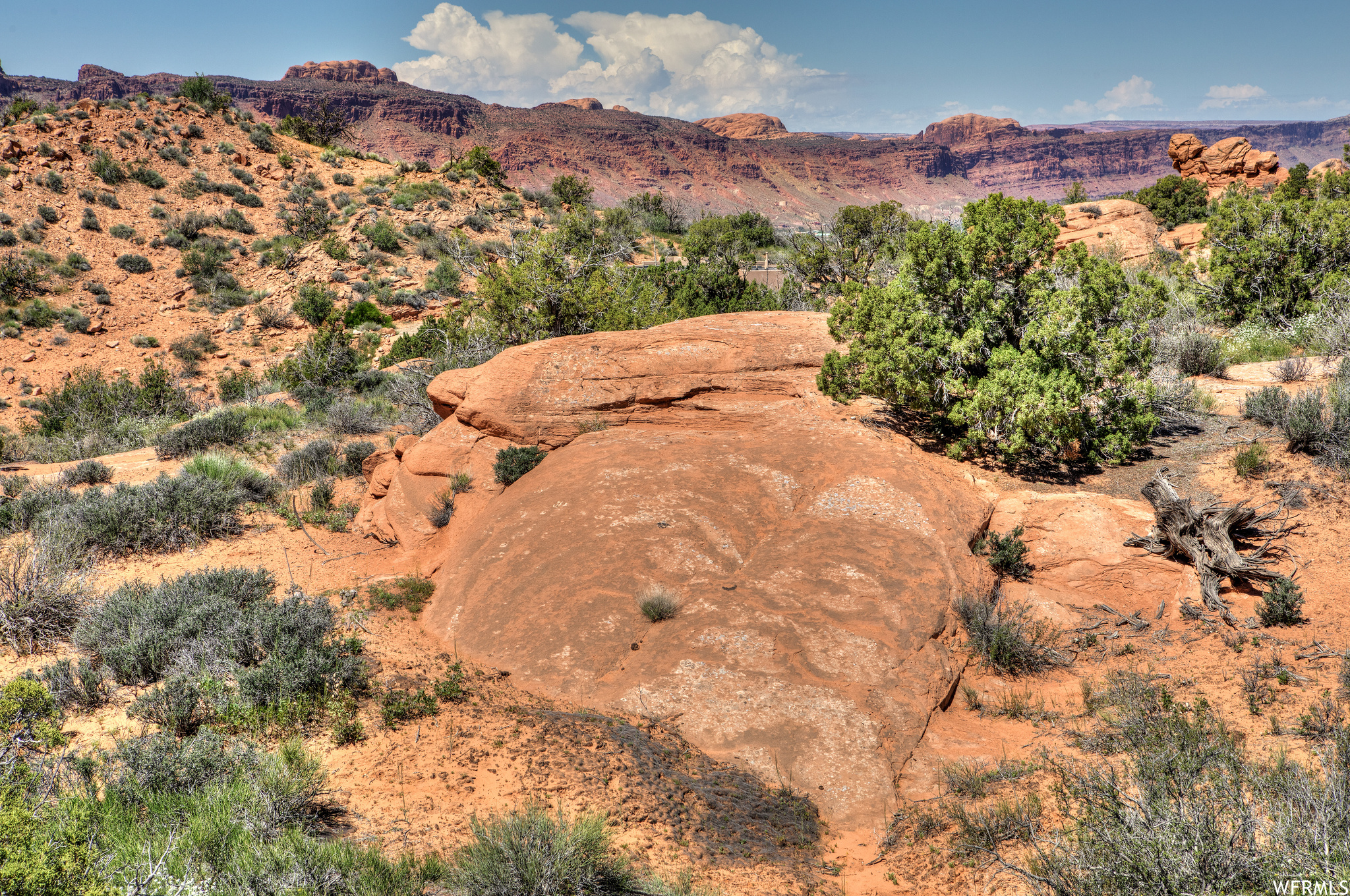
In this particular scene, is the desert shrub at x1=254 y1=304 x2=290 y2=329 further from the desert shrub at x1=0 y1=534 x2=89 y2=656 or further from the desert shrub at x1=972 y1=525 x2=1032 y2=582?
the desert shrub at x1=972 y1=525 x2=1032 y2=582

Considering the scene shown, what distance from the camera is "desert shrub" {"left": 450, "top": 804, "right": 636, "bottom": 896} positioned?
11.2 ft

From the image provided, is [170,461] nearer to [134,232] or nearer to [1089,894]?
[1089,894]

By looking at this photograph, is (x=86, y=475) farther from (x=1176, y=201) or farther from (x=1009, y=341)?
(x=1176, y=201)

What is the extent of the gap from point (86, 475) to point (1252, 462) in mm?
16576

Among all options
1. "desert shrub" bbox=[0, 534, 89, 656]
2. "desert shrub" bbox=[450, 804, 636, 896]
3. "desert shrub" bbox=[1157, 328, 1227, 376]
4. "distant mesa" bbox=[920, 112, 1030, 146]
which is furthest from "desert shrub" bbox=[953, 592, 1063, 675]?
"distant mesa" bbox=[920, 112, 1030, 146]

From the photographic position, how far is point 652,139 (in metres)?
110

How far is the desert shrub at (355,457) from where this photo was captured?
1148cm

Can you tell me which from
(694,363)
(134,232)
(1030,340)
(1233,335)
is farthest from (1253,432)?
(134,232)

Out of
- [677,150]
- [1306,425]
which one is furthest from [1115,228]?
[677,150]

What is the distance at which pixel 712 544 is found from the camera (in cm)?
693

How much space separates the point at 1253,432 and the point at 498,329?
13.1 metres

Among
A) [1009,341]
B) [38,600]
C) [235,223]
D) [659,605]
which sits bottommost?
[659,605]

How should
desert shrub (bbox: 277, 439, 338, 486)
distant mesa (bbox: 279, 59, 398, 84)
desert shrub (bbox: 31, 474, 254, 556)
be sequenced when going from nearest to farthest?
desert shrub (bbox: 31, 474, 254, 556) → desert shrub (bbox: 277, 439, 338, 486) → distant mesa (bbox: 279, 59, 398, 84)

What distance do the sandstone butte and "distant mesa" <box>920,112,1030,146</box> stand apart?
184m
